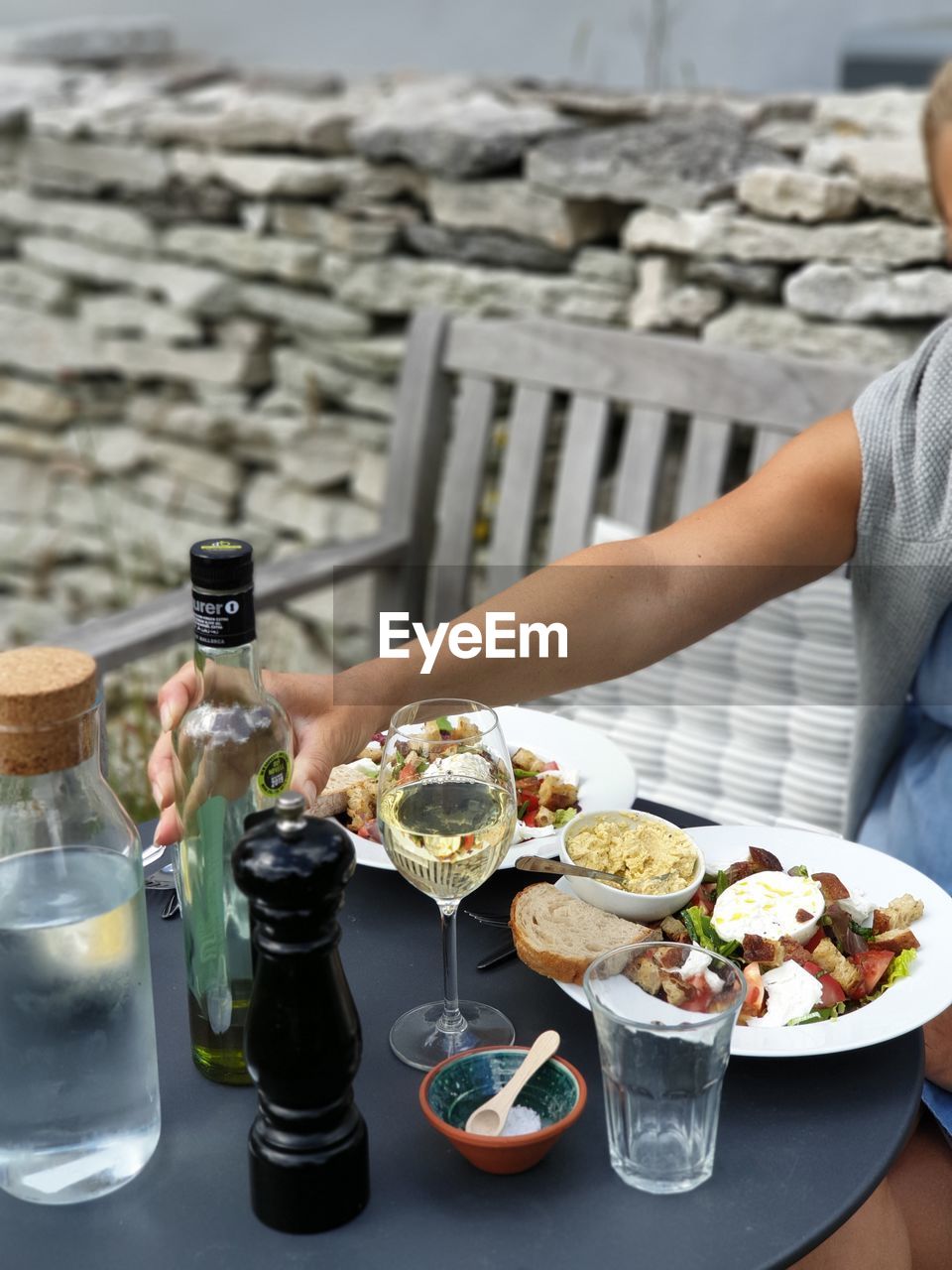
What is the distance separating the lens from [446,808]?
113cm

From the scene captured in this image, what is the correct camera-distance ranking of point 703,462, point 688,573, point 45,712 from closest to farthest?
point 45,712
point 688,573
point 703,462

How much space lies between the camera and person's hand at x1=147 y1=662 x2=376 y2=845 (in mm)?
1241

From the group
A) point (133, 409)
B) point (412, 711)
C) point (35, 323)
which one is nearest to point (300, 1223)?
point (412, 711)

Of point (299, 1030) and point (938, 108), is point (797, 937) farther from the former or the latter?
point (938, 108)

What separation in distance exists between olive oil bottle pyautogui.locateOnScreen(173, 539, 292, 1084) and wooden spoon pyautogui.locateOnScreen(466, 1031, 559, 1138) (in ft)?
0.66

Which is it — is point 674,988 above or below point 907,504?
below

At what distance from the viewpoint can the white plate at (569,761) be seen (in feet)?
4.56

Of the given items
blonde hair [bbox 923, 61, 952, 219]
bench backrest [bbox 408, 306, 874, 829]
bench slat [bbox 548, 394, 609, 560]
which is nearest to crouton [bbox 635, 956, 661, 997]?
blonde hair [bbox 923, 61, 952, 219]

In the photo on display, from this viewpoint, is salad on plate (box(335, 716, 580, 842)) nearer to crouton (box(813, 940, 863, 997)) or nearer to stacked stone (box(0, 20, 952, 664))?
crouton (box(813, 940, 863, 997))

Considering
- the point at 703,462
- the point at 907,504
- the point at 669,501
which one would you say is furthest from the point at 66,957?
the point at 669,501

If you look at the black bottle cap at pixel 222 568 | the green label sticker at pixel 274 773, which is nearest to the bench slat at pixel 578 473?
→ the green label sticker at pixel 274 773

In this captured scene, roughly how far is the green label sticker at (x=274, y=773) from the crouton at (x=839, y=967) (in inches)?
18.6

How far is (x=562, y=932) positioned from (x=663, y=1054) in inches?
9.5

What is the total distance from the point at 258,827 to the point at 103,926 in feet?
0.43
